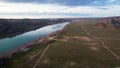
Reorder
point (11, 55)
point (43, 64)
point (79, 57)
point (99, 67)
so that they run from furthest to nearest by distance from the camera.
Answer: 1. point (11, 55)
2. point (79, 57)
3. point (43, 64)
4. point (99, 67)

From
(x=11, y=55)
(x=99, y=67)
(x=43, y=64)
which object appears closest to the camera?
(x=99, y=67)

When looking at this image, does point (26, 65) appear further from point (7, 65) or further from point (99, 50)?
point (99, 50)

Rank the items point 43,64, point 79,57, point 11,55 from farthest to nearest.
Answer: point 11,55, point 79,57, point 43,64

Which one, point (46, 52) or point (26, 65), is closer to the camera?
point (26, 65)

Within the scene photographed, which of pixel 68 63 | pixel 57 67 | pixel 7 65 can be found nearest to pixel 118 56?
pixel 68 63

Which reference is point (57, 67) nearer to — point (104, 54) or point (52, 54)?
point (52, 54)

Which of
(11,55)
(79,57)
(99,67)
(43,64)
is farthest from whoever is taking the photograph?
(11,55)

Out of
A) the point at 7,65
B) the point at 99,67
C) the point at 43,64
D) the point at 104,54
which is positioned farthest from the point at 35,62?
the point at 104,54

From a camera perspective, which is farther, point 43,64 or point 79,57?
point 79,57
